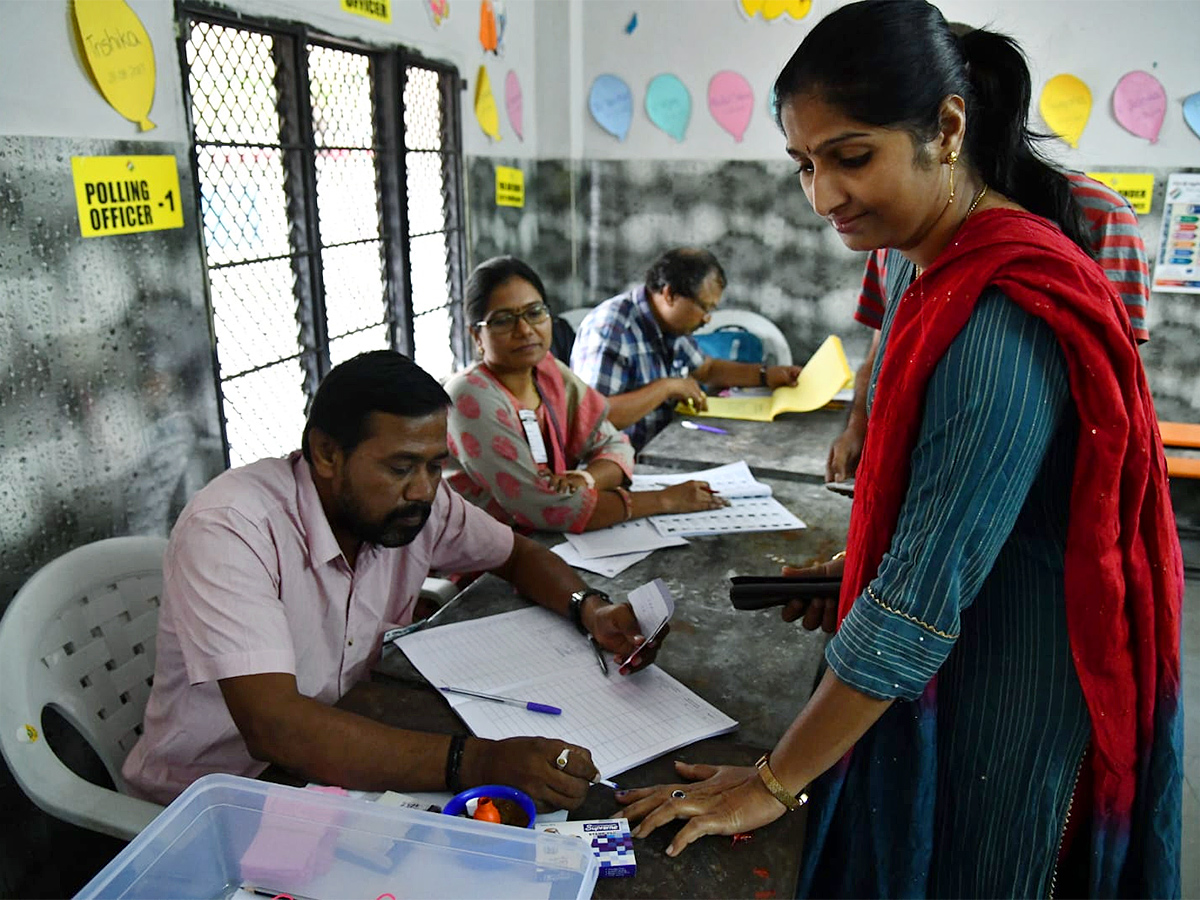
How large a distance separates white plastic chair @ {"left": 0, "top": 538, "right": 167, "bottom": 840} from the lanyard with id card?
915 millimetres

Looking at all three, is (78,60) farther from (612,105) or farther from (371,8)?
(612,105)

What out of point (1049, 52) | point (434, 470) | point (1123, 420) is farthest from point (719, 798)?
point (1049, 52)

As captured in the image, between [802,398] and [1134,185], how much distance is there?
5.83 ft

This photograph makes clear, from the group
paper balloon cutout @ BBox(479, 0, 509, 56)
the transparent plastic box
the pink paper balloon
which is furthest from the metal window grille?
the pink paper balloon

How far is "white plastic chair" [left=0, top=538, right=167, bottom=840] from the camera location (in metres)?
1.25

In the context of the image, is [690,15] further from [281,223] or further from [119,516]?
[119,516]

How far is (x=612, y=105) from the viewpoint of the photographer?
4113mm

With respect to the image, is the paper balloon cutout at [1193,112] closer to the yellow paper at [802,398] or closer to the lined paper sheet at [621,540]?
the yellow paper at [802,398]

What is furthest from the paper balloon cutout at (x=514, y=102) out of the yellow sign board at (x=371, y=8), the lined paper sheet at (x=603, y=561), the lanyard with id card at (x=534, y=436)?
the lined paper sheet at (x=603, y=561)

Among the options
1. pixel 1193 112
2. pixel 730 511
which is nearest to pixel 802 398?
pixel 730 511

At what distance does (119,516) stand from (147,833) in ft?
4.11

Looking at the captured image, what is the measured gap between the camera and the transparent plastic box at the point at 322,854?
0.80 m

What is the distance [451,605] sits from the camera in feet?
5.44

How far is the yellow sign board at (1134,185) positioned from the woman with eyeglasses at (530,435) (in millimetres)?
2590
